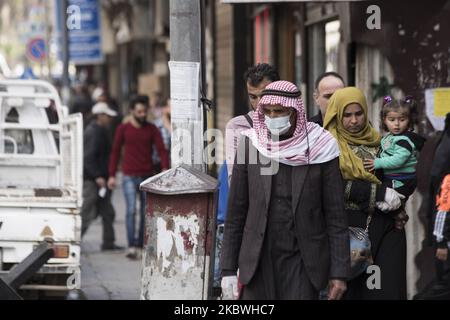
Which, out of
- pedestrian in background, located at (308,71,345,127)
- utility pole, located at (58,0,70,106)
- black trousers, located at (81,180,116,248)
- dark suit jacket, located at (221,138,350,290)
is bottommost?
black trousers, located at (81,180,116,248)

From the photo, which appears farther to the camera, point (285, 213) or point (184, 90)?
point (184, 90)

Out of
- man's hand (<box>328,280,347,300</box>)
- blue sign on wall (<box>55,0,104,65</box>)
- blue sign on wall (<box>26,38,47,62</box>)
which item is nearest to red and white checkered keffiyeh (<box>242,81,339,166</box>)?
man's hand (<box>328,280,347,300</box>)

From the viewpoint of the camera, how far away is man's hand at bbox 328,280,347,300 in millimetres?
6258

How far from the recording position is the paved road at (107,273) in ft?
37.4

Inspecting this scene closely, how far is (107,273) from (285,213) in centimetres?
687

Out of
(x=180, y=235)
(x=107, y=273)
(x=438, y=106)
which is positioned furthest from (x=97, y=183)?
(x=180, y=235)

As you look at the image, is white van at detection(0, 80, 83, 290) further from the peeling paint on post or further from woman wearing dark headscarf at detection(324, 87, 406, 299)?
woman wearing dark headscarf at detection(324, 87, 406, 299)

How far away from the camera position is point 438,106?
9875mm

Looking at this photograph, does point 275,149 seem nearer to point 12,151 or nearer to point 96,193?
point 12,151

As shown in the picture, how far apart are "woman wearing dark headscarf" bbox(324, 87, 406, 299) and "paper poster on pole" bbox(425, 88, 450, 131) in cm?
272

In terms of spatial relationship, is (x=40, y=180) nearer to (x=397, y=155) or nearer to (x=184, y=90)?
(x=184, y=90)

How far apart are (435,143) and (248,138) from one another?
3864 mm

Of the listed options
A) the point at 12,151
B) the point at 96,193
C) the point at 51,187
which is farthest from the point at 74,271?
the point at 96,193
